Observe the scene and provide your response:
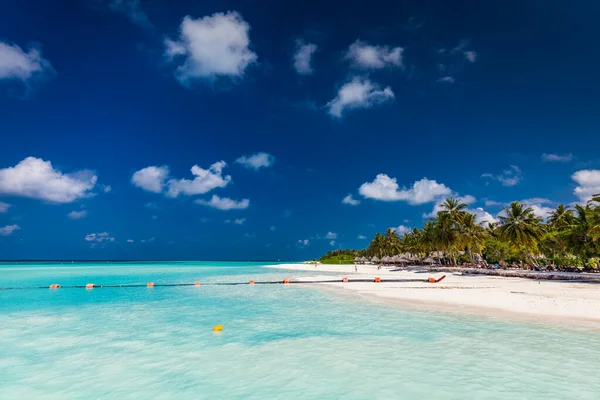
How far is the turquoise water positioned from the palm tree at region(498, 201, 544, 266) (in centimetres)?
3697

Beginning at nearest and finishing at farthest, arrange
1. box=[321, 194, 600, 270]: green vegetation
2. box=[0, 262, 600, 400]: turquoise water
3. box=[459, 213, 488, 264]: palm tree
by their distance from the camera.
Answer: box=[0, 262, 600, 400]: turquoise water, box=[321, 194, 600, 270]: green vegetation, box=[459, 213, 488, 264]: palm tree

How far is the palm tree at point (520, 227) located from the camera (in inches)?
1898

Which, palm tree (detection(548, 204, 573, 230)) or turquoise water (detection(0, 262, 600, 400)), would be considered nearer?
turquoise water (detection(0, 262, 600, 400))

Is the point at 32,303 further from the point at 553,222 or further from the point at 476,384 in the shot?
the point at 553,222

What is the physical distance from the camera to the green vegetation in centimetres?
4553

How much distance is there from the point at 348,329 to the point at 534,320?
953 cm

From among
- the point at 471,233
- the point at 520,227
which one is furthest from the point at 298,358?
the point at 471,233

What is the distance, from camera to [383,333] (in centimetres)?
1521

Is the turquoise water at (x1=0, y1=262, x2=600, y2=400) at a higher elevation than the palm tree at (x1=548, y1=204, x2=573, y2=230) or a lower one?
lower

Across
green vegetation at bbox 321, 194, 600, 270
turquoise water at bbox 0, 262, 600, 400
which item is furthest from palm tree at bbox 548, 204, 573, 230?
turquoise water at bbox 0, 262, 600, 400

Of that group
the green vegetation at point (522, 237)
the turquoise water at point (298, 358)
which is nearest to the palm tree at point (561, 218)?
the green vegetation at point (522, 237)

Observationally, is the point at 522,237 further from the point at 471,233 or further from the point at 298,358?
the point at 298,358

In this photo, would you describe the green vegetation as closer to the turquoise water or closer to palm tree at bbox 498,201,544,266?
palm tree at bbox 498,201,544,266

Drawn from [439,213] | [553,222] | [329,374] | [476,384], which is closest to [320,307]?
[329,374]
